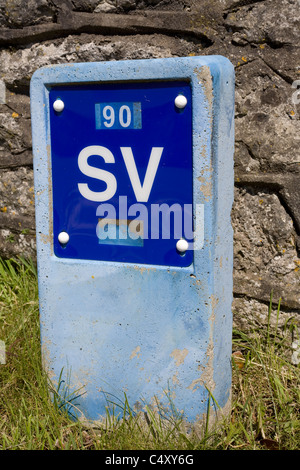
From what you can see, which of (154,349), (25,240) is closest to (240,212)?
(154,349)

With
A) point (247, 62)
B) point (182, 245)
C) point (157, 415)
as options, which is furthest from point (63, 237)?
point (247, 62)

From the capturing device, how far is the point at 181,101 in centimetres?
158

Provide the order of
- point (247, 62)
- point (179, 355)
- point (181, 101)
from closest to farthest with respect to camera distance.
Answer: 1. point (181, 101)
2. point (179, 355)
3. point (247, 62)

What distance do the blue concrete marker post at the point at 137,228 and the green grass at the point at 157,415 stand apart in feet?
0.23

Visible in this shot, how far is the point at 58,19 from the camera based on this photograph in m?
2.25

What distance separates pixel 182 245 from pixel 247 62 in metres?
0.82

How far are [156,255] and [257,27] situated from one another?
961 mm

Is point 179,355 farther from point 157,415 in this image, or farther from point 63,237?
point 63,237

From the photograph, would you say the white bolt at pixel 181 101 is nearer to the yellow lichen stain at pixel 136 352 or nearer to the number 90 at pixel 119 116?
the number 90 at pixel 119 116

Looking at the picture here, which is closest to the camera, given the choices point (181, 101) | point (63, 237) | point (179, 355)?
point (181, 101)

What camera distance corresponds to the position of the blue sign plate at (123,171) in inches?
63.9

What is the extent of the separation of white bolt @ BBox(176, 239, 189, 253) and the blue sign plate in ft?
0.05

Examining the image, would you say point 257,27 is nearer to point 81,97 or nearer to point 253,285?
point 81,97

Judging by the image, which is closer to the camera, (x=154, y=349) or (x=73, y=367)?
(x=154, y=349)
